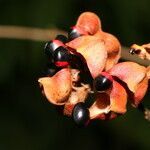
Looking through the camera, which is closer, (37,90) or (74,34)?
(74,34)

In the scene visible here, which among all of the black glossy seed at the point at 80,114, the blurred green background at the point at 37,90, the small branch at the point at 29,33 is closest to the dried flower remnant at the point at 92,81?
the black glossy seed at the point at 80,114

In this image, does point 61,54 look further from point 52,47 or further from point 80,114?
point 80,114

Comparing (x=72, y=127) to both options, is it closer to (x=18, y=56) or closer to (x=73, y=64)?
(x=18, y=56)

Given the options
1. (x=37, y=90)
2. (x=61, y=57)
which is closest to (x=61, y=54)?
(x=61, y=57)

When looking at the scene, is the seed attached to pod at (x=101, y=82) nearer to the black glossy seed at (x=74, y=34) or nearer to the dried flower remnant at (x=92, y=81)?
the dried flower remnant at (x=92, y=81)

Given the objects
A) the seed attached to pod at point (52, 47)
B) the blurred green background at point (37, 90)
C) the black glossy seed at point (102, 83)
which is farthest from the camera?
A: the blurred green background at point (37, 90)

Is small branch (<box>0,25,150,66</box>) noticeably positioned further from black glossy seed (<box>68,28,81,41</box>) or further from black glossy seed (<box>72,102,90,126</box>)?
black glossy seed (<box>72,102,90,126</box>)

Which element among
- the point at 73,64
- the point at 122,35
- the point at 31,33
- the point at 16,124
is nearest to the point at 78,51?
the point at 73,64
